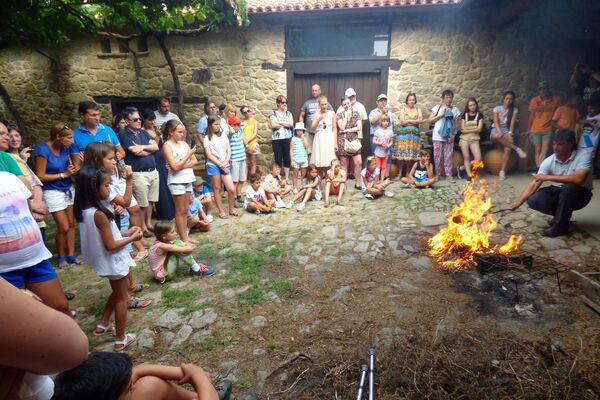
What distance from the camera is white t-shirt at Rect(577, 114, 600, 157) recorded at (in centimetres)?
517

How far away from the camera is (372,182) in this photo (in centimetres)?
787

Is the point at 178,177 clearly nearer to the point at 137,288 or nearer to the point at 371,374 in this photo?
the point at 137,288

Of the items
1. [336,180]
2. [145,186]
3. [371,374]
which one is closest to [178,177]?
[145,186]

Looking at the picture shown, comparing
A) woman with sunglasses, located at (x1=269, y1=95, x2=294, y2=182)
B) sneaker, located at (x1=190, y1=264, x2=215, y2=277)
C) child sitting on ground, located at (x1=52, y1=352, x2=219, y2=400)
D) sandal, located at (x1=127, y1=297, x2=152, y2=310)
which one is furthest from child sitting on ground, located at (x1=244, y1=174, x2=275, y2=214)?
child sitting on ground, located at (x1=52, y1=352, x2=219, y2=400)

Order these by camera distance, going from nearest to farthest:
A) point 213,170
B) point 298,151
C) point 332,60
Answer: point 213,170 → point 298,151 → point 332,60

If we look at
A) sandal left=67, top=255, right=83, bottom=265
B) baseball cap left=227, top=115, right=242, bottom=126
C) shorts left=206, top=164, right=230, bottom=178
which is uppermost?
baseball cap left=227, top=115, right=242, bottom=126

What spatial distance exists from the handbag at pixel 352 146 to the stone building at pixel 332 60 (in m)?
1.91

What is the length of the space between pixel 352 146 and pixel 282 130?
169cm

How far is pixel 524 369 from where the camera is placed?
8.63ft

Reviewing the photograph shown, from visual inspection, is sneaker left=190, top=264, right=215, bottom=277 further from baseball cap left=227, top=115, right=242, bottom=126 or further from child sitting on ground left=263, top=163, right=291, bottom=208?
baseball cap left=227, top=115, right=242, bottom=126

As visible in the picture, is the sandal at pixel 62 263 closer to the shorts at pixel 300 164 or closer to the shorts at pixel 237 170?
the shorts at pixel 237 170

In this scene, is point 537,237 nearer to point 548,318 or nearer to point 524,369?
point 548,318

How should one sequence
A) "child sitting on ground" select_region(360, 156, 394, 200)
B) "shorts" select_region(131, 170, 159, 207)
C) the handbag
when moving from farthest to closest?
the handbag < "child sitting on ground" select_region(360, 156, 394, 200) < "shorts" select_region(131, 170, 159, 207)

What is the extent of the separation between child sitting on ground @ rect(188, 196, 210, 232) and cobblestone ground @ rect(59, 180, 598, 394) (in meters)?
0.29
